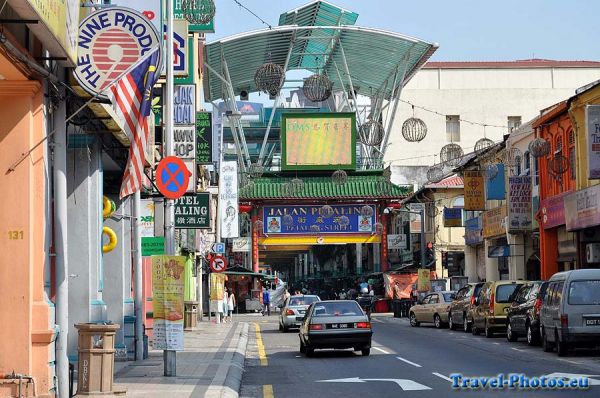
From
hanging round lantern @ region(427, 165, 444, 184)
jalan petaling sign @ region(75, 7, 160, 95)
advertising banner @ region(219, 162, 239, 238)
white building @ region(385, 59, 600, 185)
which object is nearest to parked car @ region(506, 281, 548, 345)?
jalan petaling sign @ region(75, 7, 160, 95)

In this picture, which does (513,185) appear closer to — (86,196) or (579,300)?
(579,300)

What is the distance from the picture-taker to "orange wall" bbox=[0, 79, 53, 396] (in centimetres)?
1422

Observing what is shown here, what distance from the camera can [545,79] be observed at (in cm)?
8719

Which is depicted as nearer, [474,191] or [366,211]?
[474,191]

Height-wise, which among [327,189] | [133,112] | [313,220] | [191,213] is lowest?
[191,213]

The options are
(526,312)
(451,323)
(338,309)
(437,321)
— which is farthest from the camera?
(437,321)

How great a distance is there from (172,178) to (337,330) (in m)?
7.05

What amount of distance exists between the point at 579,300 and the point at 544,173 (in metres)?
21.4

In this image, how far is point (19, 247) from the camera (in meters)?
14.3

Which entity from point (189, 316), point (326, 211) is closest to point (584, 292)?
point (189, 316)

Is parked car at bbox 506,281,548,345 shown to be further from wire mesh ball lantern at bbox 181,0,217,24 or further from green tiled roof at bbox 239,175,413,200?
green tiled roof at bbox 239,175,413,200

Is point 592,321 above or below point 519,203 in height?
below

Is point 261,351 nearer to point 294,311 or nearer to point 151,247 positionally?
point 151,247

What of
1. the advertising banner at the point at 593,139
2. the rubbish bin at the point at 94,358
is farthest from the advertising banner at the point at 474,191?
the rubbish bin at the point at 94,358
